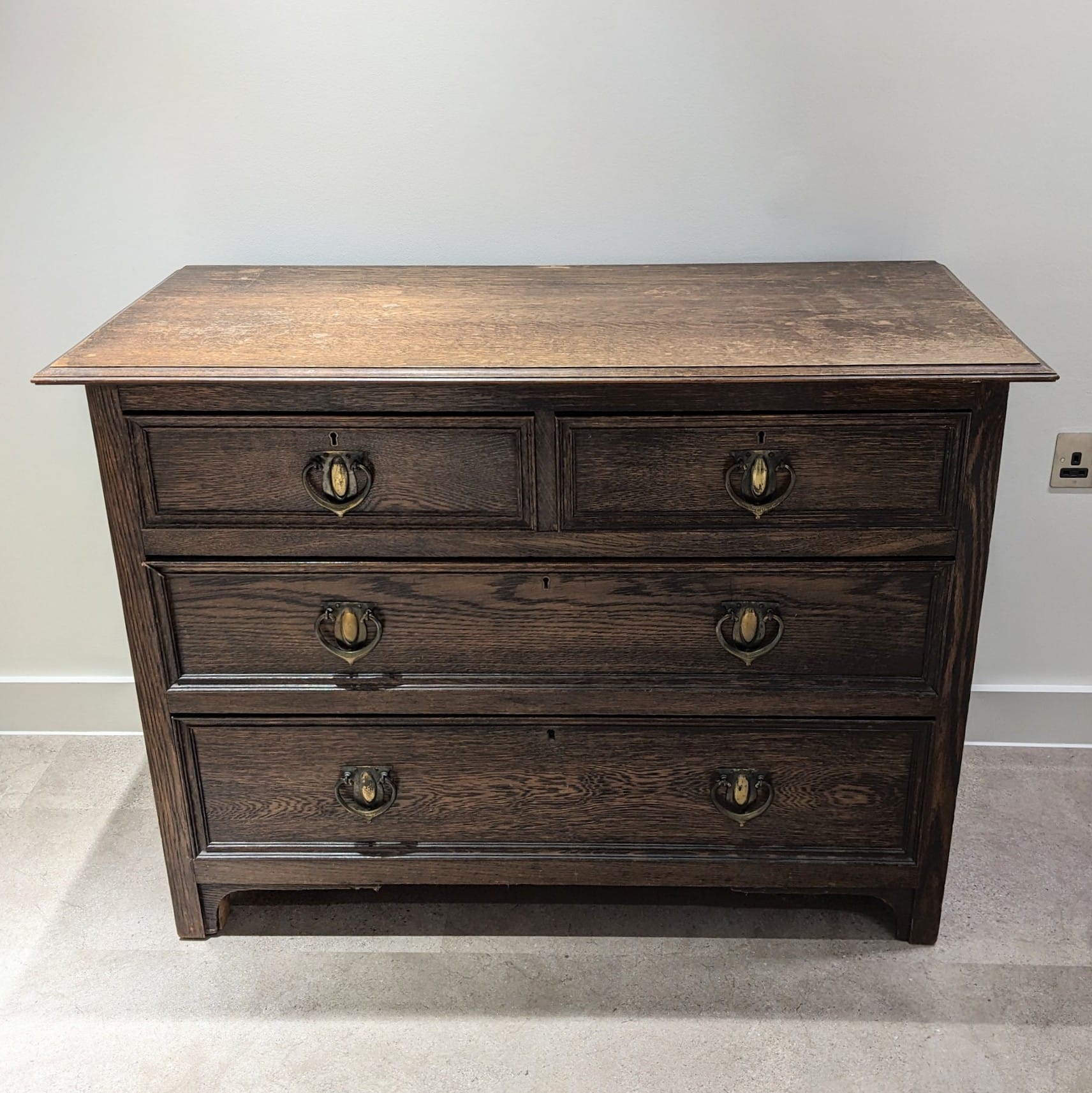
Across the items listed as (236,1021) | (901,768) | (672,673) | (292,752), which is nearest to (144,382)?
(292,752)

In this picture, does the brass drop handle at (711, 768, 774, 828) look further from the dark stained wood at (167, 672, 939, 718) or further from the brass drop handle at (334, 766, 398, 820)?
the brass drop handle at (334, 766, 398, 820)

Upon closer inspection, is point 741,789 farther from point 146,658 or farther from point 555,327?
point 146,658

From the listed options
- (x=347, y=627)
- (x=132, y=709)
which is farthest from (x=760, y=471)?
(x=132, y=709)

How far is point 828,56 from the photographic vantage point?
176 centimetres

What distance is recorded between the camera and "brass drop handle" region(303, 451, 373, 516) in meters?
1.46

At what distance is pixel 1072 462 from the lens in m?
1.98

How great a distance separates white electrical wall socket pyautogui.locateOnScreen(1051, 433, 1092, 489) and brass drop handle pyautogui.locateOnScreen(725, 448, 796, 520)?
754 mm

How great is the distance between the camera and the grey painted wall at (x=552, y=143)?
1756mm

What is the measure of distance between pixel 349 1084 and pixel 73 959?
19.1 inches

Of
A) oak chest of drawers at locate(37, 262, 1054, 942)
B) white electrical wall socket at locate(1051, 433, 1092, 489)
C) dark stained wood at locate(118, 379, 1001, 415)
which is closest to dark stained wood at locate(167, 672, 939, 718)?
oak chest of drawers at locate(37, 262, 1054, 942)

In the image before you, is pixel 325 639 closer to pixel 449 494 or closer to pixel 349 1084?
pixel 449 494

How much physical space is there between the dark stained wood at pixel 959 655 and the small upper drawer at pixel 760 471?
3 centimetres

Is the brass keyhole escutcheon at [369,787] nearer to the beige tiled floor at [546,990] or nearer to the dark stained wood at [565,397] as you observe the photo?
the beige tiled floor at [546,990]

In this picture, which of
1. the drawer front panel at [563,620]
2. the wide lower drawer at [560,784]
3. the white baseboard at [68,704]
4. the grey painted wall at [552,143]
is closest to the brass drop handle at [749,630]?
the drawer front panel at [563,620]
